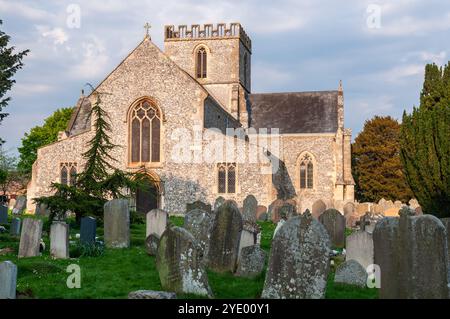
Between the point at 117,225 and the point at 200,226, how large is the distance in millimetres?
2996

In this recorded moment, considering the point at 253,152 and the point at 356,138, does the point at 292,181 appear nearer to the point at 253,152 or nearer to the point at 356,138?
the point at 253,152

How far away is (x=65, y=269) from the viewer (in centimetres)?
1117

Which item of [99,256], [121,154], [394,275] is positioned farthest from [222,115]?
[394,275]

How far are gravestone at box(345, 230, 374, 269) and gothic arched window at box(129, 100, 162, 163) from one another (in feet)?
61.1

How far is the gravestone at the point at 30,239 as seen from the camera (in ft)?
41.4

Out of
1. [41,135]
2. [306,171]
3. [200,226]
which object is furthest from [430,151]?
[41,135]

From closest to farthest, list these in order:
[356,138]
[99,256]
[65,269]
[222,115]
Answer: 1. [65,269]
2. [99,256]
3. [222,115]
4. [356,138]

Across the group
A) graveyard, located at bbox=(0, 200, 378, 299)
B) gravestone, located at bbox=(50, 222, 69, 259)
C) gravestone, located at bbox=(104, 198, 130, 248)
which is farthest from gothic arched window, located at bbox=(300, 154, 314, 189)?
gravestone, located at bbox=(50, 222, 69, 259)

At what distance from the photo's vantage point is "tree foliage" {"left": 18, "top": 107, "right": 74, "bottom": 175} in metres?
52.9

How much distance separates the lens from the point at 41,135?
5378cm

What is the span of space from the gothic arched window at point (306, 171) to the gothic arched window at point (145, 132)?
10754 mm

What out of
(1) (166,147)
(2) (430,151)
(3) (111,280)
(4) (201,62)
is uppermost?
(4) (201,62)

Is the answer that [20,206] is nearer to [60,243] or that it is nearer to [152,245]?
[60,243]
